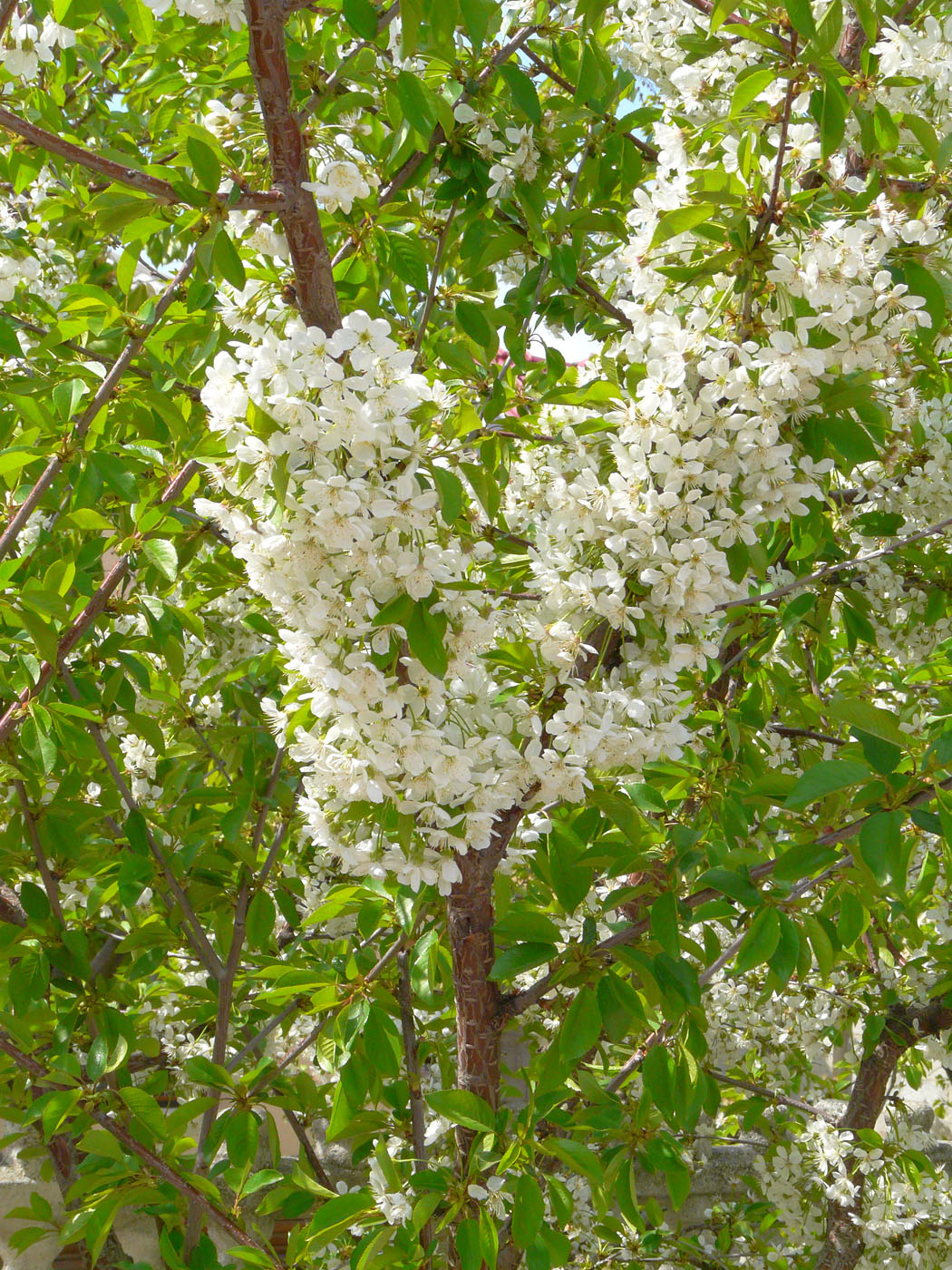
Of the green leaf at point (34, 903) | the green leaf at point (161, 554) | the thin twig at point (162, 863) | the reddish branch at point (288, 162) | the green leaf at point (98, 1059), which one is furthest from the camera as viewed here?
the green leaf at point (34, 903)

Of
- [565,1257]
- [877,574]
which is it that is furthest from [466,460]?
[877,574]

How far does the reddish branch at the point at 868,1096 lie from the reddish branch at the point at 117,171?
2588 millimetres

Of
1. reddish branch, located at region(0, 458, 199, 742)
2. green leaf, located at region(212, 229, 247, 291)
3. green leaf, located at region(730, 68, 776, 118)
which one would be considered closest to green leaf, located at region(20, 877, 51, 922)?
reddish branch, located at region(0, 458, 199, 742)

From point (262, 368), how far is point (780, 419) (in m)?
0.73

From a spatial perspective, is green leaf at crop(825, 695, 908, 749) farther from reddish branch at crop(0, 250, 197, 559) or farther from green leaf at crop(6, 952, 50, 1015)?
green leaf at crop(6, 952, 50, 1015)

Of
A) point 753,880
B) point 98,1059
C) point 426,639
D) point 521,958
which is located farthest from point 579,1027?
point 98,1059

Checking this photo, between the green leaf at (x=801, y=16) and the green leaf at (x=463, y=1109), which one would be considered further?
the green leaf at (x=463, y=1109)

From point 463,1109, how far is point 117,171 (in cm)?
145

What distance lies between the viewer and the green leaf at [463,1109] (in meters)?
1.73

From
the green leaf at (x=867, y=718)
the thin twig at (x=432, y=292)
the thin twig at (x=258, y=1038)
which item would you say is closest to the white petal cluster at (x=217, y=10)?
the thin twig at (x=432, y=292)

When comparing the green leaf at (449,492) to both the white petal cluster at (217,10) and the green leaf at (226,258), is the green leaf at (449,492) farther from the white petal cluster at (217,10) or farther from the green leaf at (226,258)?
the white petal cluster at (217,10)

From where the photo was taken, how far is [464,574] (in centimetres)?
146

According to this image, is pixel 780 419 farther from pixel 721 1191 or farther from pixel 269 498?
pixel 721 1191

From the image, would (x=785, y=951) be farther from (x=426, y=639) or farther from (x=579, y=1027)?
(x=426, y=639)
